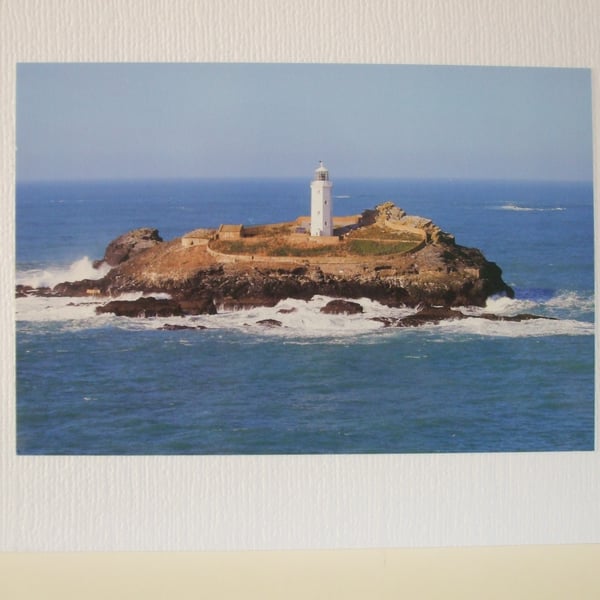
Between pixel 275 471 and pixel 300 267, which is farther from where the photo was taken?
pixel 300 267

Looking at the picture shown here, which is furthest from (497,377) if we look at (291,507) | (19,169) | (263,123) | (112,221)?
(19,169)

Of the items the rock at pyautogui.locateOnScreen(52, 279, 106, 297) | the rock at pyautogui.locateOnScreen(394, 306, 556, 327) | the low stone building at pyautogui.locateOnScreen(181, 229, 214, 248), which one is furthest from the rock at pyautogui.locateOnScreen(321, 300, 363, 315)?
the rock at pyautogui.locateOnScreen(52, 279, 106, 297)

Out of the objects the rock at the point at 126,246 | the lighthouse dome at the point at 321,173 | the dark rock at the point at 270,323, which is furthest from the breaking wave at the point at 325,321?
the lighthouse dome at the point at 321,173

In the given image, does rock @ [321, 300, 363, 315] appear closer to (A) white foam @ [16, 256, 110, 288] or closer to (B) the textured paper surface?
(B) the textured paper surface

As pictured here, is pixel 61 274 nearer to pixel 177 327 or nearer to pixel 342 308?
pixel 177 327

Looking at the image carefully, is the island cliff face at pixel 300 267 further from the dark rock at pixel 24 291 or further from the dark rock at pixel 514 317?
the dark rock at pixel 24 291

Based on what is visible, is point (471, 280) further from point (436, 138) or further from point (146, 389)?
point (146, 389)

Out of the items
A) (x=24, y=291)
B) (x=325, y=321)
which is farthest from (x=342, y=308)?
(x=24, y=291)
